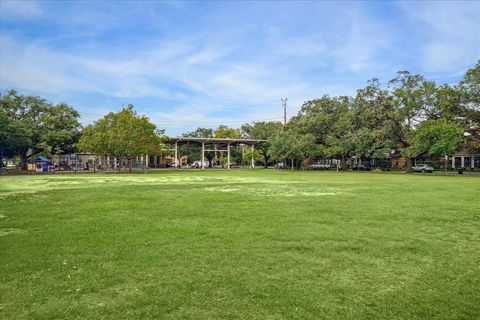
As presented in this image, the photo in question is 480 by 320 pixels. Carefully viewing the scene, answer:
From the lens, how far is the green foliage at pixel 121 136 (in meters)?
39.1

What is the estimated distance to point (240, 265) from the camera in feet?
17.5

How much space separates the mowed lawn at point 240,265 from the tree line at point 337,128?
A: 1216 inches

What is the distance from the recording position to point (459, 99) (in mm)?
36875

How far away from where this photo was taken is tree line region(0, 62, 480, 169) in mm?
36562

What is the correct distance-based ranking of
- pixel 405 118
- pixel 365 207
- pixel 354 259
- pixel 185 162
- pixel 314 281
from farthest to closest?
pixel 185 162 → pixel 405 118 → pixel 365 207 → pixel 354 259 → pixel 314 281

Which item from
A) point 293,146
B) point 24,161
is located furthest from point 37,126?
point 293,146

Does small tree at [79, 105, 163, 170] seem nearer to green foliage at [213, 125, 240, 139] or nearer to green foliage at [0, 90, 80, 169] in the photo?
green foliage at [0, 90, 80, 169]

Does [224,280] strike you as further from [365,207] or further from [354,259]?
[365,207]

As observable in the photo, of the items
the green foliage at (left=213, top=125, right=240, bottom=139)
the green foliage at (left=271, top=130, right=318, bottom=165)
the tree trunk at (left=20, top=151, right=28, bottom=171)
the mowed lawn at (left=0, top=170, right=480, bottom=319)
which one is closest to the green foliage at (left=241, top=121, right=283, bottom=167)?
the green foliage at (left=213, top=125, right=240, bottom=139)

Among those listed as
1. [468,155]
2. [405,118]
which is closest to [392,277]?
[405,118]

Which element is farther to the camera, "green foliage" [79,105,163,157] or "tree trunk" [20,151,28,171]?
"tree trunk" [20,151,28,171]

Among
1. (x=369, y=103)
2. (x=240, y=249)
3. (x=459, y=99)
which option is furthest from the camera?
(x=369, y=103)

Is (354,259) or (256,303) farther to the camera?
(354,259)

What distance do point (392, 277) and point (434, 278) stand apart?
0.53 meters
